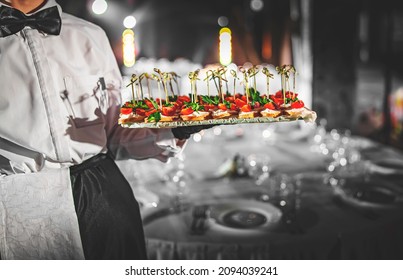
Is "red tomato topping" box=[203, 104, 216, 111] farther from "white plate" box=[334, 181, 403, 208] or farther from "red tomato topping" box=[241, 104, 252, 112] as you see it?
"white plate" box=[334, 181, 403, 208]

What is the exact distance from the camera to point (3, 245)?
159 centimetres

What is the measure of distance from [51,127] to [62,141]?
6cm

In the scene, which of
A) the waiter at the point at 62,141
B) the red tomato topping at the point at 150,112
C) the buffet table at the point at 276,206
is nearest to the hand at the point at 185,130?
the waiter at the point at 62,141

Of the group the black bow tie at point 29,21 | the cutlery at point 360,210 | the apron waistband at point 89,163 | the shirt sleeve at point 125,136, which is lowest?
the cutlery at point 360,210

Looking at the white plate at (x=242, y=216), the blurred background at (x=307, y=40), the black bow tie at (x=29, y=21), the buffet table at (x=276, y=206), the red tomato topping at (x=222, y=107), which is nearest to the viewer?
the black bow tie at (x=29, y=21)

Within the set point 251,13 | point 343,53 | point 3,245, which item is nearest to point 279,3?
point 251,13

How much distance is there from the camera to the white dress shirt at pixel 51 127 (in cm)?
148

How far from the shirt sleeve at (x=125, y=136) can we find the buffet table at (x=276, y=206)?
423 millimetres

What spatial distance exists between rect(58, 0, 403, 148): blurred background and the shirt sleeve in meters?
0.38

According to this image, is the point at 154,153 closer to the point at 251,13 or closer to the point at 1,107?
Result: the point at 1,107

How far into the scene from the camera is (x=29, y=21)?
4.87 feet

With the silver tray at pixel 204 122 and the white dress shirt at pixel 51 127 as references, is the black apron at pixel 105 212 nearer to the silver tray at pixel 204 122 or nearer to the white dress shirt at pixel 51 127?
the white dress shirt at pixel 51 127

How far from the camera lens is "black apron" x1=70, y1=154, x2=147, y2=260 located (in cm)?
160
